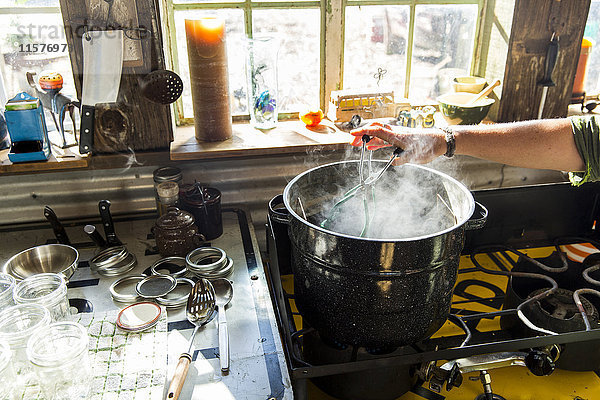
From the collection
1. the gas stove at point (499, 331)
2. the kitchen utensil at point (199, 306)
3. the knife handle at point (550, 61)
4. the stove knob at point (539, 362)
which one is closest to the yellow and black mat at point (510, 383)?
the gas stove at point (499, 331)

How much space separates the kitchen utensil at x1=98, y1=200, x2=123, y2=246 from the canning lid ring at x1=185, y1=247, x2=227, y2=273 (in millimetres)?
308

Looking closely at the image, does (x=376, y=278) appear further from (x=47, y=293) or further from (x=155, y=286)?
(x=47, y=293)

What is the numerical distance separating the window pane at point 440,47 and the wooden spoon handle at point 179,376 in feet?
5.23

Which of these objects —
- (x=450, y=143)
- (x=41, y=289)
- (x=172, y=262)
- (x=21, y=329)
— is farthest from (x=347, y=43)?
(x=21, y=329)

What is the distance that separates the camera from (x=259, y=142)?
1861 millimetres

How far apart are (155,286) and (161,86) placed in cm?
72

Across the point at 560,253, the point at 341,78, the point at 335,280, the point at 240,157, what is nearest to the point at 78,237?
the point at 240,157

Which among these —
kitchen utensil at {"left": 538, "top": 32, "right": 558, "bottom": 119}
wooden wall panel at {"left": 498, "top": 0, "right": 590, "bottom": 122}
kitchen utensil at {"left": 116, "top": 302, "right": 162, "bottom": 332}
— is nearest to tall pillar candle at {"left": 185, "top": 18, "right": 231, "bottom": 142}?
kitchen utensil at {"left": 116, "top": 302, "right": 162, "bottom": 332}

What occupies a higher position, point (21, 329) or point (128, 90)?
point (128, 90)

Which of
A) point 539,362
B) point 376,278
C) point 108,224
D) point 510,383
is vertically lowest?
point 510,383

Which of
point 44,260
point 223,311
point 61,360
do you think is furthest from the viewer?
point 44,260

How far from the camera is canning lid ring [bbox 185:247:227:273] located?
155 cm

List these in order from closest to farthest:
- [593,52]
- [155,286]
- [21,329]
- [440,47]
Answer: [21,329] → [155,286] → [440,47] → [593,52]

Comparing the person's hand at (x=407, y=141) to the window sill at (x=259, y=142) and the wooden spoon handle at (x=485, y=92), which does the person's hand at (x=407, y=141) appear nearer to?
the window sill at (x=259, y=142)
